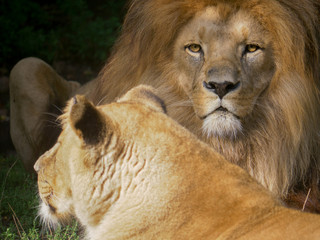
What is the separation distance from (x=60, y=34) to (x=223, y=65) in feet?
13.4

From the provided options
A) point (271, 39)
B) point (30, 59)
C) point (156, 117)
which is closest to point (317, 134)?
point (271, 39)

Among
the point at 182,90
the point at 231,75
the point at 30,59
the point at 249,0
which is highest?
the point at 249,0

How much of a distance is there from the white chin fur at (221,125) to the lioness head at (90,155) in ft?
1.84

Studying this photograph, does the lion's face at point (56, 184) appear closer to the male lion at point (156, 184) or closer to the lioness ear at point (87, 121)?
the male lion at point (156, 184)

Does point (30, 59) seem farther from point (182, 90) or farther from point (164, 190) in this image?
point (164, 190)

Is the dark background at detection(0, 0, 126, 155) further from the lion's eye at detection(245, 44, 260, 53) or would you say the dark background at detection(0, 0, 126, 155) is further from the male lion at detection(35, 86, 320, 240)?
the male lion at detection(35, 86, 320, 240)

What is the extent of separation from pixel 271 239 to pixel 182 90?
1436mm

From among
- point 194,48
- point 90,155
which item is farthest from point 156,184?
point 194,48

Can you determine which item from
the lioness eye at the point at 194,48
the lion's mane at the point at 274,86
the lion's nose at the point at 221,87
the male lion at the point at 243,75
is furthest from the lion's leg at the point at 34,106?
the lion's nose at the point at 221,87

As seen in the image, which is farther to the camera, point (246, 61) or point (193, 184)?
point (246, 61)

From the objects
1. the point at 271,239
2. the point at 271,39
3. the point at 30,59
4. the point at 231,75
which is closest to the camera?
the point at 271,239

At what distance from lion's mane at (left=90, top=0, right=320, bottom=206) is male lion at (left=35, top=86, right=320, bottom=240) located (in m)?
1.02

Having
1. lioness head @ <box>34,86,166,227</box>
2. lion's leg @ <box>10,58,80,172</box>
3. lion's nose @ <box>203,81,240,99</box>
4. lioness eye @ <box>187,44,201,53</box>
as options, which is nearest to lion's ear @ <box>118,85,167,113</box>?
lioness head @ <box>34,86,166,227</box>

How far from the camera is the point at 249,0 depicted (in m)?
3.20
